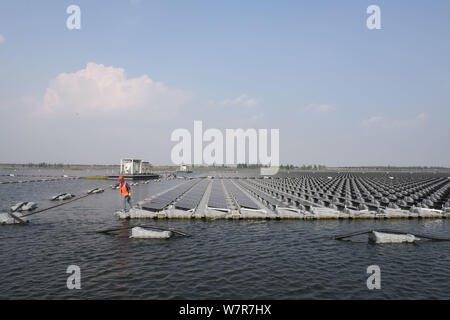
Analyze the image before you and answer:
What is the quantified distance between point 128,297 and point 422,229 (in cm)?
3360

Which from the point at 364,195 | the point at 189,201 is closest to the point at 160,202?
the point at 189,201

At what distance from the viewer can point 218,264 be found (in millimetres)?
19250

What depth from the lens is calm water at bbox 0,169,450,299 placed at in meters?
15.1

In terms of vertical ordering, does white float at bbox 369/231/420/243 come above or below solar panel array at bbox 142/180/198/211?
below

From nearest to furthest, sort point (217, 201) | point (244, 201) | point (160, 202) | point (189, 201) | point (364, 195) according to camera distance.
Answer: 1. point (160, 202)
2. point (189, 201)
3. point (217, 201)
4. point (244, 201)
5. point (364, 195)

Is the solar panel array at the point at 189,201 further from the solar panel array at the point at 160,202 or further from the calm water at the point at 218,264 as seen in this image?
the calm water at the point at 218,264

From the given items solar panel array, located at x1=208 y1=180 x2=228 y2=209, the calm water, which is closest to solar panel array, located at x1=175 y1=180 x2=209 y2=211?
solar panel array, located at x1=208 y1=180 x2=228 y2=209

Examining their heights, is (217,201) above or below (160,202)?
below

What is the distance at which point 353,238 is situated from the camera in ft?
87.0

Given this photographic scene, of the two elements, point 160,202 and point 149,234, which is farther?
point 160,202

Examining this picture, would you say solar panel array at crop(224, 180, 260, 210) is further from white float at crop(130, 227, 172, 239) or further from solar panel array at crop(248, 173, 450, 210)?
white float at crop(130, 227, 172, 239)

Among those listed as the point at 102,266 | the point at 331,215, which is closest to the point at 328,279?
the point at 102,266

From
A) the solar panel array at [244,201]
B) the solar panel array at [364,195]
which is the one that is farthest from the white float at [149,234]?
the solar panel array at [364,195]

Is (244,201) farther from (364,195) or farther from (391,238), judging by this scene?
(364,195)
